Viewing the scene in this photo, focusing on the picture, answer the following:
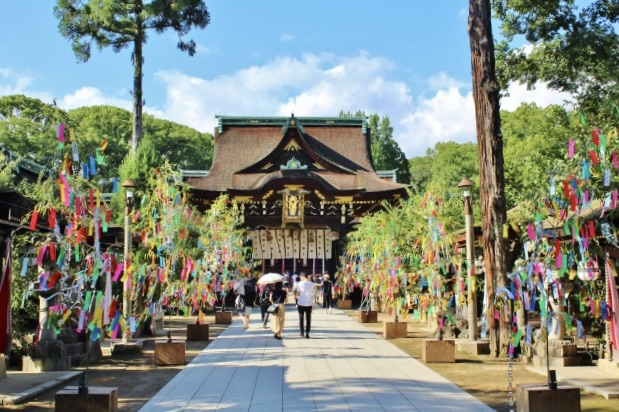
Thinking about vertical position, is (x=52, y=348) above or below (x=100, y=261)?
below

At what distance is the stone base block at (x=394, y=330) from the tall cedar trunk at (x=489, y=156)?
13.5ft

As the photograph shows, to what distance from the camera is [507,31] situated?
18.5 metres

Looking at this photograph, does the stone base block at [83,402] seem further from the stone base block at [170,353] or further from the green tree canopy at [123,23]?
the green tree canopy at [123,23]

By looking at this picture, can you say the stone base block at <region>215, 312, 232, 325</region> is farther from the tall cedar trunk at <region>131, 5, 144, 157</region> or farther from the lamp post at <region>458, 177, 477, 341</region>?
the lamp post at <region>458, 177, 477, 341</region>

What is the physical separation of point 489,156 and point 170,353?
7175mm

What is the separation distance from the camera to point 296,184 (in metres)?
33.1

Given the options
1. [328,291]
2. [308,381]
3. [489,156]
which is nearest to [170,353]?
[308,381]

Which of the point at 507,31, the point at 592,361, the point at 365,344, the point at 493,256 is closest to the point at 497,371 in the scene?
the point at 592,361

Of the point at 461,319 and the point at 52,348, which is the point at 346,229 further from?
the point at 52,348

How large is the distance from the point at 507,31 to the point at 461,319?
304 inches

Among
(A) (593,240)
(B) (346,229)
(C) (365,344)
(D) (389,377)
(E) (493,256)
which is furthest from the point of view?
(B) (346,229)

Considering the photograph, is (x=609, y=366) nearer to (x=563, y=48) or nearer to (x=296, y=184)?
(x=563, y=48)

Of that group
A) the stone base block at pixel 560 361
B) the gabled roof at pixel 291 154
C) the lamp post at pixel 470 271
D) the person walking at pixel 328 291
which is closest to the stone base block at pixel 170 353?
the lamp post at pixel 470 271

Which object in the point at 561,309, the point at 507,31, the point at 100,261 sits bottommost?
the point at 561,309
